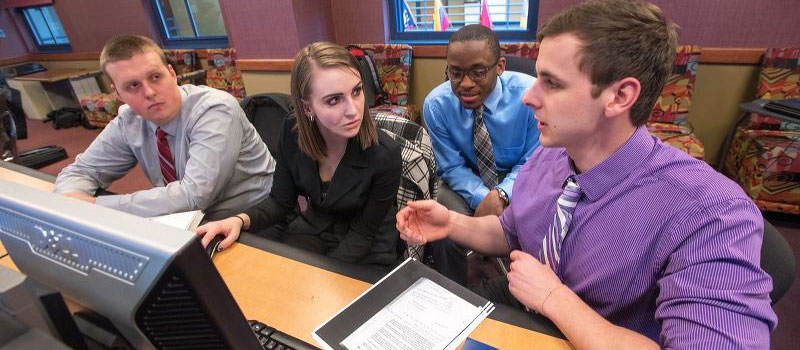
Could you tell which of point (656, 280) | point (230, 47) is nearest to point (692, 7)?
point (656, 280)

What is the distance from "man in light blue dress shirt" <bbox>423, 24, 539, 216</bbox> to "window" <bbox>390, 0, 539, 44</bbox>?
1.67 metres

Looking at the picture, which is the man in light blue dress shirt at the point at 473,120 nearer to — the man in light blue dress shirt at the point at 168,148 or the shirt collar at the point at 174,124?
the man in light blue dress shirt at the point at 168,148

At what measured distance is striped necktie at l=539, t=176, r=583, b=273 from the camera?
87cm

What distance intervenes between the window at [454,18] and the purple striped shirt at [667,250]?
2.64 metres

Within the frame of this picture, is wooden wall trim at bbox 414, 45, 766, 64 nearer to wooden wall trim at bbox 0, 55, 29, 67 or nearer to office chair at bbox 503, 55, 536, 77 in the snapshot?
office chair at bbox 503, 55, 536, 77

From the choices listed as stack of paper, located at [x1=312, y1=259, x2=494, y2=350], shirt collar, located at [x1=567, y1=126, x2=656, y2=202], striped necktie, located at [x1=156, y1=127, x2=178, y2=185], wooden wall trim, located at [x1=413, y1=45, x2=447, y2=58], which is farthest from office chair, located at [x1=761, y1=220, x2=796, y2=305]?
wooden wall trim, located at [x1=413, y1=45, x2=447, y2=58]

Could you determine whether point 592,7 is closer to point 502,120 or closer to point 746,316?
point 746,316

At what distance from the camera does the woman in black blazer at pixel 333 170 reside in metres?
1.26

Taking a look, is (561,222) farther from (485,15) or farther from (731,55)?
(485,15)

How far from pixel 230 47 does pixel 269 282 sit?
13.7ft

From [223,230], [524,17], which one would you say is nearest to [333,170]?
[223,230]

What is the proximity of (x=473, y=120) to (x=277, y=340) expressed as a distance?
1.29 meters

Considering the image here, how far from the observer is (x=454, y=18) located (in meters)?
3.47

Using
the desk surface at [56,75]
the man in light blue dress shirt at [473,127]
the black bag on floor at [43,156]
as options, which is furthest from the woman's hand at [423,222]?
the desk surface at [56,75]
